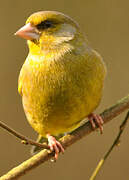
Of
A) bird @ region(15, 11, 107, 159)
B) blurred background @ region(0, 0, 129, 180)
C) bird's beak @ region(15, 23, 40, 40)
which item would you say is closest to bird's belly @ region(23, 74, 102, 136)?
bird @ region(15, 11, 107, 159)

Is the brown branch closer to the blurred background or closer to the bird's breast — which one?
the bird's breast

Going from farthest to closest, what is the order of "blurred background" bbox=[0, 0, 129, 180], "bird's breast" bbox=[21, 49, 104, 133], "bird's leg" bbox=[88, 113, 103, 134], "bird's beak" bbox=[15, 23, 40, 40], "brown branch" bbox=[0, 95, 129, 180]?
1. "blurred background" bbox=[0, 0, 129, 180]
2. "bird's beak" bbox=[15, 23, 40, 40]
3. "bird's breast" bbox=[21, 49, 104, 133]
4. "bird's leg" bbox=[88, 113, 103, 134]
5. "brown branch" bbox=[0, 95, 129, 180]

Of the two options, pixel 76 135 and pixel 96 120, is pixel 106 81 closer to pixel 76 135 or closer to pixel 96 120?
pixel 96 120

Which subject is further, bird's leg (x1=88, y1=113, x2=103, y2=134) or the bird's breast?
the bird's breast

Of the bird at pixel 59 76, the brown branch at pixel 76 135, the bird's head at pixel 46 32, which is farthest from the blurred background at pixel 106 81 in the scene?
the brown branch at pixel 76 135

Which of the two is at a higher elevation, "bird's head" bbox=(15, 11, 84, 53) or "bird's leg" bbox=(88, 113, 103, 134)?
"bird's head" bbox=(15, 11, 84, 53)

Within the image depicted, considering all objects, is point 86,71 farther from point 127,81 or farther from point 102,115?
point 127,81

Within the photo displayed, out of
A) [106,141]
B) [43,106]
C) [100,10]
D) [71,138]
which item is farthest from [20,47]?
[71,138]
